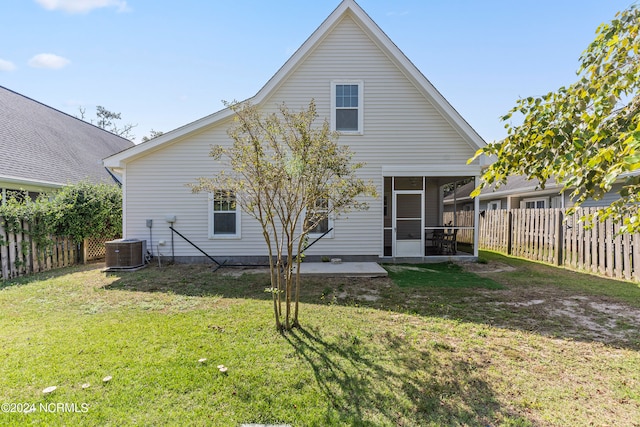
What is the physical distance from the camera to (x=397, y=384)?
3.06 m

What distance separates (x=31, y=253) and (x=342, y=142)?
976cm

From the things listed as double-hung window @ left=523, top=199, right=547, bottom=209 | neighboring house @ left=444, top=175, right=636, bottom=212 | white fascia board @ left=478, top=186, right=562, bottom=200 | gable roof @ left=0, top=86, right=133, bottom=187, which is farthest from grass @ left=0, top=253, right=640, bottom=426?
double-hung window @ left=523, top=199, right=547, bottom=209

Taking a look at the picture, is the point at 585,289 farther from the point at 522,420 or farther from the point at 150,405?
the point at 150,405

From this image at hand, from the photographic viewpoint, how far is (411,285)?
23.5ft

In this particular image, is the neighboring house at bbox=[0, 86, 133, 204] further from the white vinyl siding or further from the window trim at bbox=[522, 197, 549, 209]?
the window trim at bbox=[522, 197, 549, 209]

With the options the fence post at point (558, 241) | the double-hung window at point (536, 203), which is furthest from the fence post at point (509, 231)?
the double-hung window at point (536, 203)

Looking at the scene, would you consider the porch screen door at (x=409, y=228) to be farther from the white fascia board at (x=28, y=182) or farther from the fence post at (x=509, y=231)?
the white fascia board at (x=28, y=182)

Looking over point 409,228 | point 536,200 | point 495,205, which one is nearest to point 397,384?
point 409,228

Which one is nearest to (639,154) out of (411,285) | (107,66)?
(411,285)

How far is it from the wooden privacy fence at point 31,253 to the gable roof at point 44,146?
3632 millimetres

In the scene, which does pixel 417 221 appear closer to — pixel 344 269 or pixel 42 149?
pixel 344 269

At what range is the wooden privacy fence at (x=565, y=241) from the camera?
297 inches

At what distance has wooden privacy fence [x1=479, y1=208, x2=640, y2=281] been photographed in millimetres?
7555

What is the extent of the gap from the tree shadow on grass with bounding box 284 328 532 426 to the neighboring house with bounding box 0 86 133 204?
12122 mm
